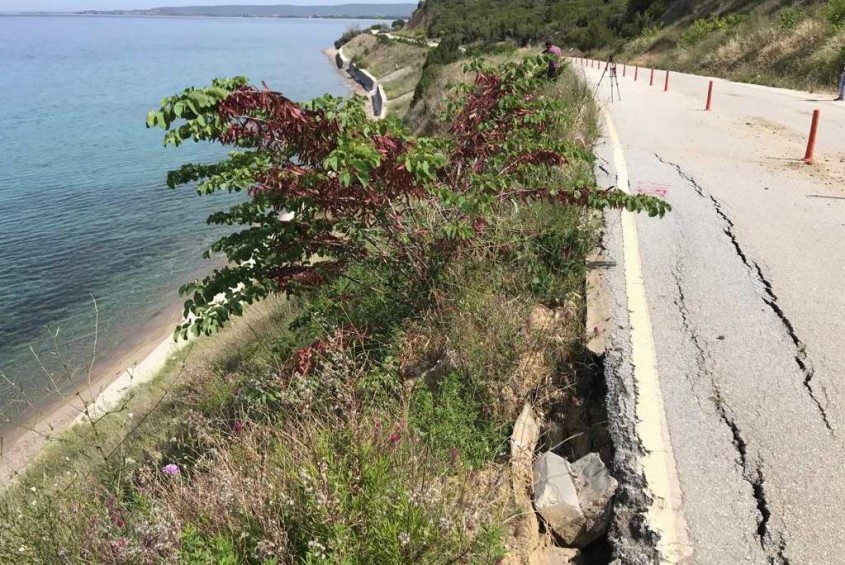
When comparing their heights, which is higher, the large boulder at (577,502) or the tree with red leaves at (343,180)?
the tree with red leaves at (343,180)

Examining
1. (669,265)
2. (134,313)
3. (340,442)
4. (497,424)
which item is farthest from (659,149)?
(134,313)

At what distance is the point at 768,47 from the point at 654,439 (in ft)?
93.3

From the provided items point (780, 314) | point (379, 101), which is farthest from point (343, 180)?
point (379, 101)

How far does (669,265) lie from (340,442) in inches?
161

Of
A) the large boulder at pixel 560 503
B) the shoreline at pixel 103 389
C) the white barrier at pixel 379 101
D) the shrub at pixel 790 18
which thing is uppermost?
the shrub at pixel 790 18

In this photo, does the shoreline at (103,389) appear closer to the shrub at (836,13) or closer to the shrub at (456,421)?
the shrub at (456,421)

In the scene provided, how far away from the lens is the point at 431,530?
2660 mm

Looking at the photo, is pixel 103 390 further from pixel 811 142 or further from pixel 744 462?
pixel 811 142

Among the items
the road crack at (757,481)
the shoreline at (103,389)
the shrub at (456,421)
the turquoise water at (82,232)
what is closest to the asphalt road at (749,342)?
the road crack at (757,481)

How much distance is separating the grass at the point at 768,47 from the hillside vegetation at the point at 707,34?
0.13 ft

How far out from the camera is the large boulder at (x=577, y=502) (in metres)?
3.37

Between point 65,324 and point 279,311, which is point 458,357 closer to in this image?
point 279,311

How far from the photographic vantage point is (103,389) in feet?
31.2

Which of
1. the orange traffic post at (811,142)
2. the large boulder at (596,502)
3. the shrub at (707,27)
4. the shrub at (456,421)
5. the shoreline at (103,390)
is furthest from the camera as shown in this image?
the shrub at (707,27)
